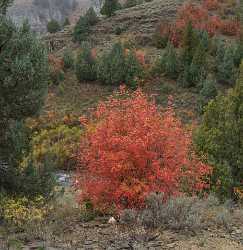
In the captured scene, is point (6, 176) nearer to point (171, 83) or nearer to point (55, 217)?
point (55, 217)

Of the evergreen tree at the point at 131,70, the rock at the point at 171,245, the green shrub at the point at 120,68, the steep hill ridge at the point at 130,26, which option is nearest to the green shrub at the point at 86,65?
the green shrub at the point at 120,68

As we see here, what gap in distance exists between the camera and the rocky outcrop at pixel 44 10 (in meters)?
131

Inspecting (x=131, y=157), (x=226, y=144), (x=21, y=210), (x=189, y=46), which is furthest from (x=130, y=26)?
(x=21, y=210)

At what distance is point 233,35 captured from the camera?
197ft

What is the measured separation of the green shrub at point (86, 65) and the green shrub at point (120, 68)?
3.68ft

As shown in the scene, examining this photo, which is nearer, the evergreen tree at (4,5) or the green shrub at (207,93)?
the evergreen tree at (4,5)

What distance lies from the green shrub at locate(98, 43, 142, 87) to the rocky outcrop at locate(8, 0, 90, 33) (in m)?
81.9

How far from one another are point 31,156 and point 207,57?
37419mm

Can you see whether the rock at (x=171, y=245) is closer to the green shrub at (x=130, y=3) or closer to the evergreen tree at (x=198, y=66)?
the evergreen tree at (x=198, y=66)

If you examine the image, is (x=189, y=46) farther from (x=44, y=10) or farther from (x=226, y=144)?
(x=44, y=10)

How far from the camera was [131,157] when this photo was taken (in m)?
15.0

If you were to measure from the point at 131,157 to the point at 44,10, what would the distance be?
126829 mm

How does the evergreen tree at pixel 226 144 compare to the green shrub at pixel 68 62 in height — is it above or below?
above

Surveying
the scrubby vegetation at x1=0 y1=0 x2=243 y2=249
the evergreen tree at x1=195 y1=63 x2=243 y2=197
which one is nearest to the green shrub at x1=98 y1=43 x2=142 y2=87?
the scrubby vegetation at x1=0 y1=0 x2=243 y2=249
